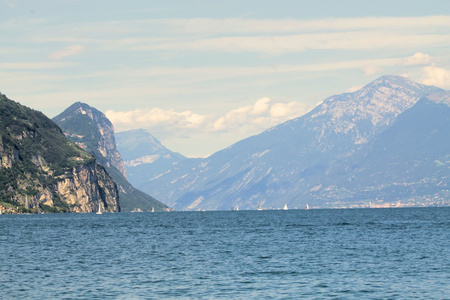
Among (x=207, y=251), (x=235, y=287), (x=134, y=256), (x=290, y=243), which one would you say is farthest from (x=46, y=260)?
(x=290, y=243)

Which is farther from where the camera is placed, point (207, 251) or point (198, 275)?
point (207, 251)

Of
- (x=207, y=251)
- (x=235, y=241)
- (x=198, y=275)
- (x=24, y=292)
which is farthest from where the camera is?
(x=235, y=241)

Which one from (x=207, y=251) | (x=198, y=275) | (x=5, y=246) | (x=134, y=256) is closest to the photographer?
(x=198, y=275)

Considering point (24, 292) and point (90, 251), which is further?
point (90, 251)

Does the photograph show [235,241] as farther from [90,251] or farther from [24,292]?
[24,292]

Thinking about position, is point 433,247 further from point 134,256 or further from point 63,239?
point 63,239

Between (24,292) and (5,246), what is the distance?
58364 mm

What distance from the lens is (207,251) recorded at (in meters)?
115

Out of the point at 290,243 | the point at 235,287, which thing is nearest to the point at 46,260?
the point at 235,287

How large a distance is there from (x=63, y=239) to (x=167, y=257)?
49418mm

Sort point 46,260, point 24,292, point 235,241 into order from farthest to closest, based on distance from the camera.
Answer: point 235,241, point 46,260, point 24,292

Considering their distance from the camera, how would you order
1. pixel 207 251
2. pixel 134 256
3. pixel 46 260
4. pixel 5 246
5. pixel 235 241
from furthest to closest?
pixel 235 241, pixel 5 246, pixel 207 251, pixel 134 256, pixel 46 260

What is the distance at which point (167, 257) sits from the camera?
343 feet

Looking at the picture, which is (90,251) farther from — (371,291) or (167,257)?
(371,291)
